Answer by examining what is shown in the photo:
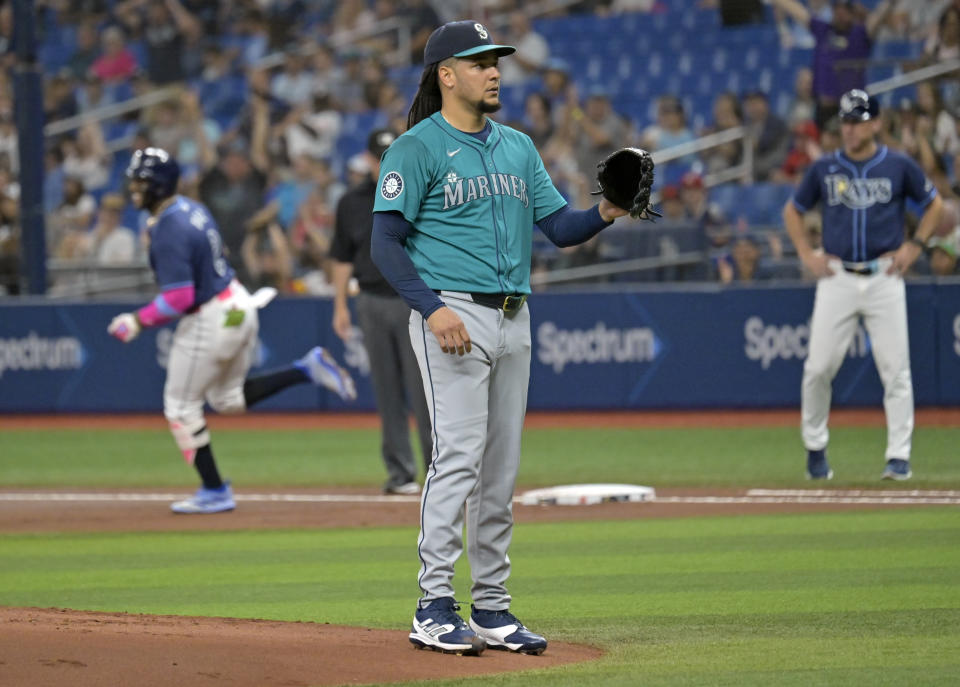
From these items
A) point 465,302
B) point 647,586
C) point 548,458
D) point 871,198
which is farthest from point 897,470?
point 465,302

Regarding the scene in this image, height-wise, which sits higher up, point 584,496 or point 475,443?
point 475,443

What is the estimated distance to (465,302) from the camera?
553 cm

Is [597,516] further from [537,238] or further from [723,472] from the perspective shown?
[537,238]

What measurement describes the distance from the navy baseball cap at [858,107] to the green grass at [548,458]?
2.53 metres

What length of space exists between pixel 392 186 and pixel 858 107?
18.6 ft

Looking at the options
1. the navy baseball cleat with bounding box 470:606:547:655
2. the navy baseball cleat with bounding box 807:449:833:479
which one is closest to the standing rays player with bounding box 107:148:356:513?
the navy baseball cleat with bounding box 807:449:833:479

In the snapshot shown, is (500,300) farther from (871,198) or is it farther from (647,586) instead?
(871,198)

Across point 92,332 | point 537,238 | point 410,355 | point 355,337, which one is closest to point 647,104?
point 537,238

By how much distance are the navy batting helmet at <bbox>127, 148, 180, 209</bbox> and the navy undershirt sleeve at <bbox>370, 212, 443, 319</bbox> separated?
15.3ft

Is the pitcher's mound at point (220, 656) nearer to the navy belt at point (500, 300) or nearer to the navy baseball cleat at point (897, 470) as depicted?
the navy belt at point (500, 300)

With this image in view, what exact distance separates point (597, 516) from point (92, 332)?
9.59 meters

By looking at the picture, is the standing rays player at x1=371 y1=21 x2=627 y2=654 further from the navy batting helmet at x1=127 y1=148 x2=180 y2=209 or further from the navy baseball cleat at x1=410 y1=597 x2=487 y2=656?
the navy batting helmet at x1=127 y1=148 x2=180 y2=209

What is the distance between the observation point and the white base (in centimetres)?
1023

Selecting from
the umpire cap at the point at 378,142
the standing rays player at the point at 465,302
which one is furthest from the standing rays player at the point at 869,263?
the standing rays player at the point at 465,302
